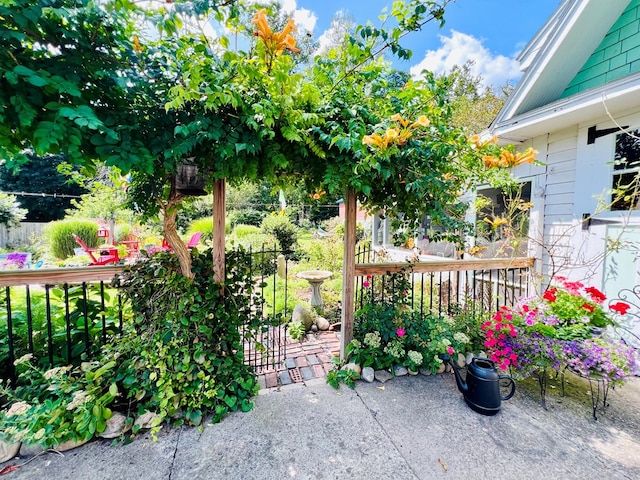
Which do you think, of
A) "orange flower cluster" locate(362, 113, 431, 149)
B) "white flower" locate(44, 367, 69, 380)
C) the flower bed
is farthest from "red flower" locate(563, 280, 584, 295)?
"white flower" locate(44, 367, 69, 380)

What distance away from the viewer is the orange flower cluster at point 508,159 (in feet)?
6.75

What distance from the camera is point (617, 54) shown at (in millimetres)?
3012

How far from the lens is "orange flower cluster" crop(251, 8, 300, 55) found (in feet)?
4.33

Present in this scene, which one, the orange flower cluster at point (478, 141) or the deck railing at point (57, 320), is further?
the orange flower cluster at point (478, 141)

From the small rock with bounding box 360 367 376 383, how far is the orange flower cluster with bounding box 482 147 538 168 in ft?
6.67

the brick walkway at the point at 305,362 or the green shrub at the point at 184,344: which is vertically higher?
the green shrub at the point at 184,344

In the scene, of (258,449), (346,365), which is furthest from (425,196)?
(258,449)

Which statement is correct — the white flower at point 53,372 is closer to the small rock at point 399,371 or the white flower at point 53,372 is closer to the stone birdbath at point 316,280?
the small rock at point 399,371

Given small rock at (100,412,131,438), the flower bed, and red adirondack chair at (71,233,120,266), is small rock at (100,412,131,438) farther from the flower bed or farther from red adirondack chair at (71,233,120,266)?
red adirondack chair at (71,233,120,266)

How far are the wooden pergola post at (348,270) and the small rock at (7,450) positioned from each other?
2.34 m

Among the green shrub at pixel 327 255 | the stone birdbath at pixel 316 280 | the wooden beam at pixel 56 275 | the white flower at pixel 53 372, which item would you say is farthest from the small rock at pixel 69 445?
the green shrub at pixel 327 255

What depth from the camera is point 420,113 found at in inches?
79.9

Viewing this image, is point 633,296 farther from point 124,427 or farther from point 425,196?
point 124,427

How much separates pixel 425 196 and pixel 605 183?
250 centimetres
